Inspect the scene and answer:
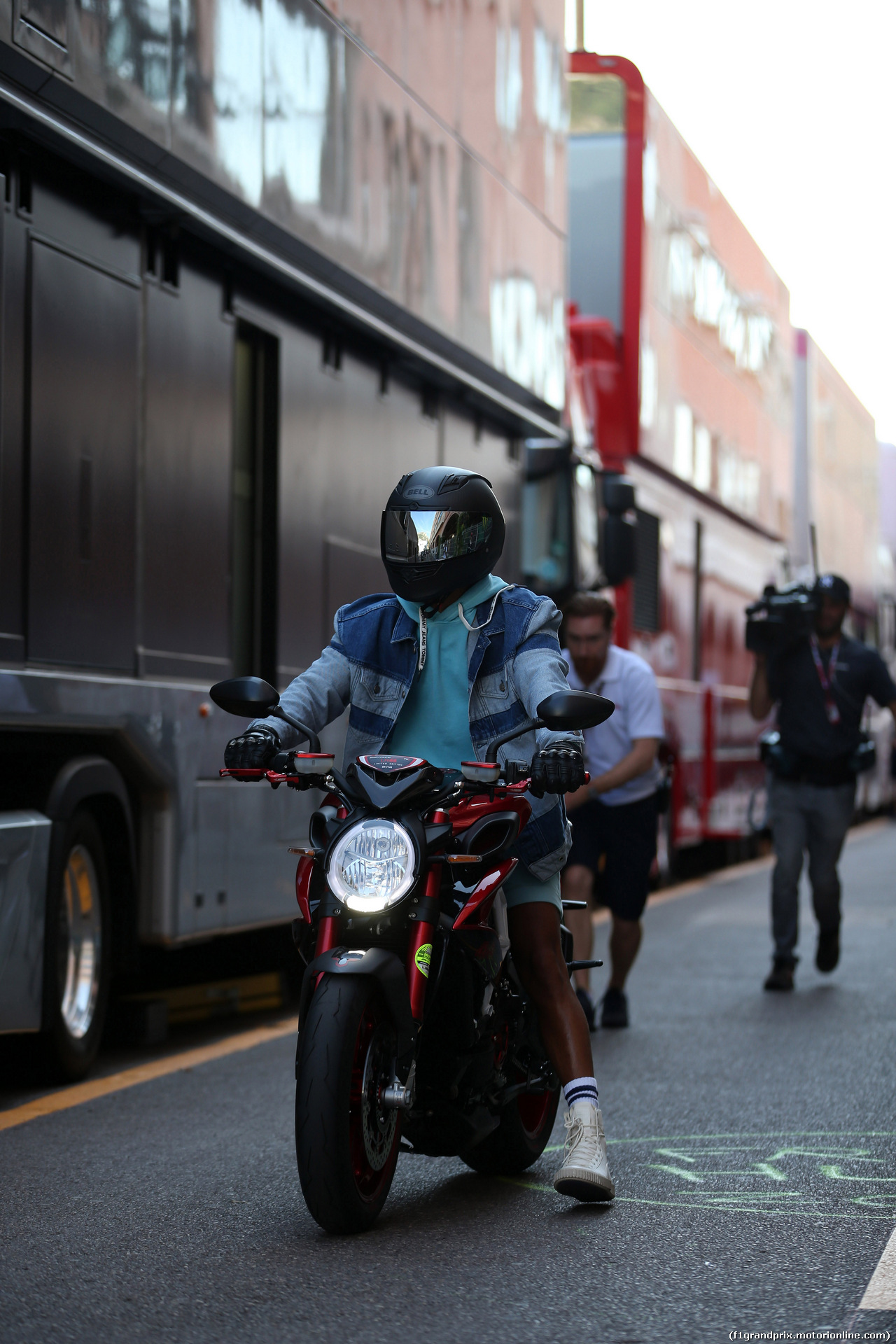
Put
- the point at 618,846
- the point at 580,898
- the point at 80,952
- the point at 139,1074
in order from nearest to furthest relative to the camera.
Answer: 1. the point at 80,952
2. the point at 139,1074
3. the point at 580,898
4. the point at 618,846

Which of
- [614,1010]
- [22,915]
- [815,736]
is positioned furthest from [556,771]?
[815,736]

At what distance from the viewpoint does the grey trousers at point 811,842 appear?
9.96m

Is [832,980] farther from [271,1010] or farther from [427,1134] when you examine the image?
[427,1134]

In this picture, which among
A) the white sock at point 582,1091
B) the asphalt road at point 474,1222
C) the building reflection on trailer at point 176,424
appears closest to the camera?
the asphalt road at point 474,1222

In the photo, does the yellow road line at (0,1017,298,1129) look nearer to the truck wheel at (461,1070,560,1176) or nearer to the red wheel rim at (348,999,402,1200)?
the truck wheel at (461,1070,560,1176)

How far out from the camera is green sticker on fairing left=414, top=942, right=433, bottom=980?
452cm

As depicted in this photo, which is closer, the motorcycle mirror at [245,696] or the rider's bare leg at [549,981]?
the motorcycle mirror at [245,696]

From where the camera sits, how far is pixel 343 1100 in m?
4.30

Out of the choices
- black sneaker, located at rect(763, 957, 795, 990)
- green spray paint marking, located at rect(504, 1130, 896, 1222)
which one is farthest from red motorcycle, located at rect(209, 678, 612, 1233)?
black sneaker, located at rect(763, 957, 795, 990)

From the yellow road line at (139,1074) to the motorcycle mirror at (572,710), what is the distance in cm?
249

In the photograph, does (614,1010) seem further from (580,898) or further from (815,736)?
(815,736)

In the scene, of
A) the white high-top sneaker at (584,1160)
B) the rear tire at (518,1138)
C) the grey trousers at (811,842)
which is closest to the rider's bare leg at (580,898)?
the grey trousers at (811,842)

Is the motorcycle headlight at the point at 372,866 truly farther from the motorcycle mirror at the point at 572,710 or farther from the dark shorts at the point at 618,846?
the dark shorts at the point at 618,846

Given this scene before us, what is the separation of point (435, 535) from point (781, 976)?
212 inches
